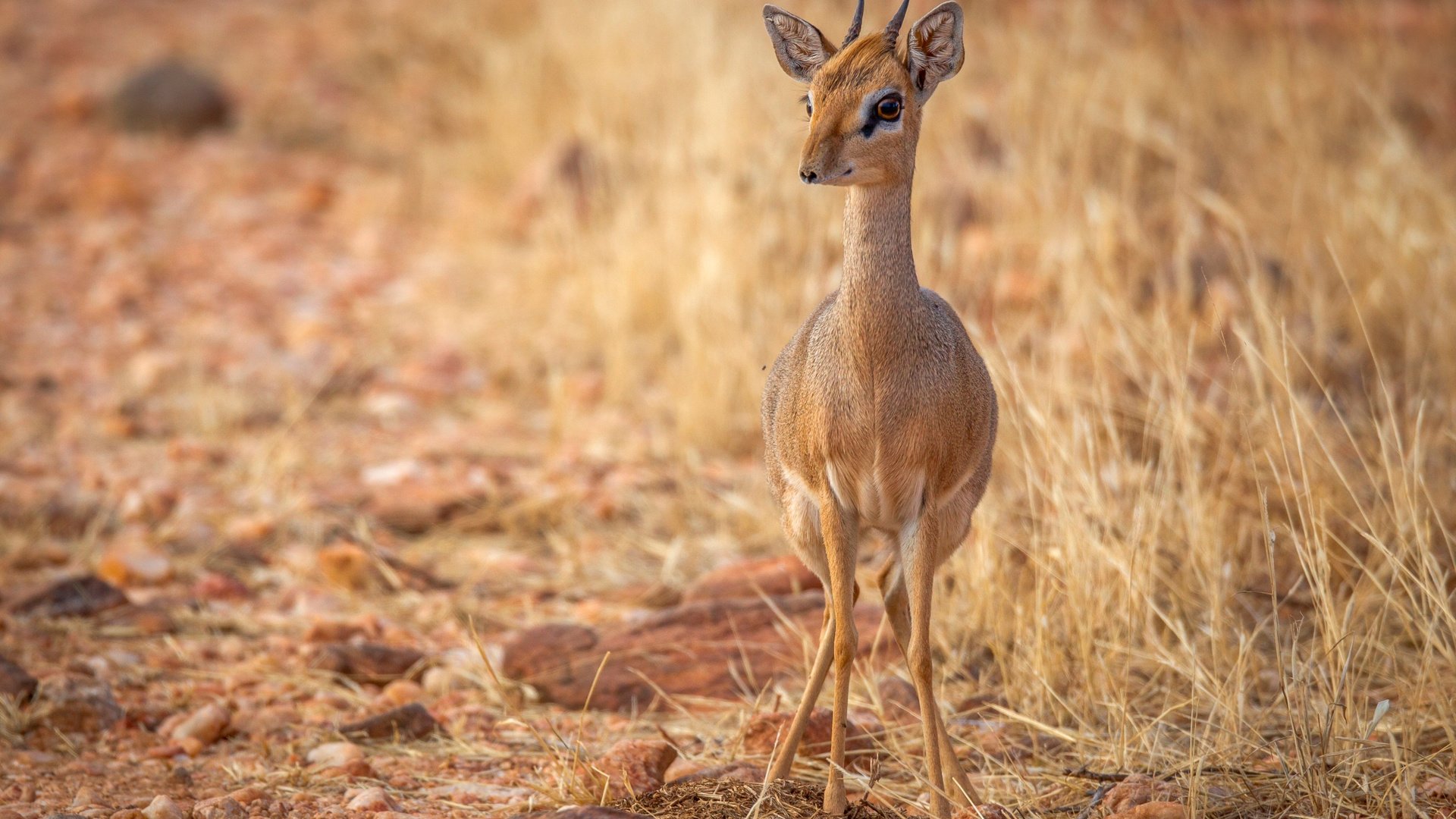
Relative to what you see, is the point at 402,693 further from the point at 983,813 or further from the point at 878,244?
the point at 878,244

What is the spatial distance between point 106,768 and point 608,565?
2.02m

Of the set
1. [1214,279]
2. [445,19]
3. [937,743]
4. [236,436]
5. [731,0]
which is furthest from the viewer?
[445,19]

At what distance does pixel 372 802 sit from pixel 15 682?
1.21 meters

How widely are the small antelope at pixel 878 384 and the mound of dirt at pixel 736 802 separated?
6 centimetres

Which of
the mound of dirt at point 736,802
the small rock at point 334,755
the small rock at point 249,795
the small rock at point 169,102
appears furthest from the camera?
the small rock at point 169,102

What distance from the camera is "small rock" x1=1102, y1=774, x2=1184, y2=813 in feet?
10.4

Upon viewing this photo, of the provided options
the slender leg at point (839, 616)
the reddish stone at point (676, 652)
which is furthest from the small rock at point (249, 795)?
the slender leg at point (839, 616)

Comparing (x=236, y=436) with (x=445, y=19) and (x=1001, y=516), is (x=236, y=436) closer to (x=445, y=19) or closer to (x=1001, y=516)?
(x=1001, y=516)

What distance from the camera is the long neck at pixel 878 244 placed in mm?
2951

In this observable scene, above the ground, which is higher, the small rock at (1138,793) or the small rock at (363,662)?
the small rock at (1138,793)

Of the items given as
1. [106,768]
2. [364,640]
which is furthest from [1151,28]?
[106,768]

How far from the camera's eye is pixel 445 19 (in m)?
12.1

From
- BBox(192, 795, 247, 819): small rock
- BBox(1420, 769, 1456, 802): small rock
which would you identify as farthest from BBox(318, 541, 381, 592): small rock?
BBox(1420, 769, 1456, 802): small rock

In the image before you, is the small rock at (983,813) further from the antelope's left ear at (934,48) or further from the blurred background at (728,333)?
the antelope's left ear at (934,48)
